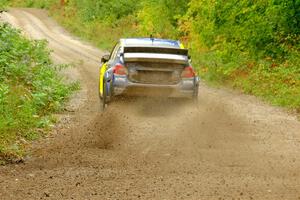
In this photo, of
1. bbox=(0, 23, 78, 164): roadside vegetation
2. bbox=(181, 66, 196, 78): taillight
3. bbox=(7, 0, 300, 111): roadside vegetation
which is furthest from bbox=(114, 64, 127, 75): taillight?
bbox=(7, 0, 300, 111): roadside vegetation

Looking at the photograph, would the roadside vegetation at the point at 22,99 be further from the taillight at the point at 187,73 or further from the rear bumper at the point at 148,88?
the taillight at the point at 187,73

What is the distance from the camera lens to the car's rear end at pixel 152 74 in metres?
12.4

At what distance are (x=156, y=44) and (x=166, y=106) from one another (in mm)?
1430

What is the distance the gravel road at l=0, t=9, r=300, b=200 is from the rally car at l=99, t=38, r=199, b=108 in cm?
40

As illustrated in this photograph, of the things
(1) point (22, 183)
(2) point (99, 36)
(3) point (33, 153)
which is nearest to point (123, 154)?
(3) point (33, 153)

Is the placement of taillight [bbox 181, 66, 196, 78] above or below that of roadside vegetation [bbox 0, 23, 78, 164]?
above

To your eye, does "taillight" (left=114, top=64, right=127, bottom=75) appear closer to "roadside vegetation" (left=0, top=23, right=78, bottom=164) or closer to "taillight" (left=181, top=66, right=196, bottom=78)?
"taillight" (left=181, top=66, right=196, bottom=78)

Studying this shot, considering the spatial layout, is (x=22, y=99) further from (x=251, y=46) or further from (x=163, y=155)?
(x=251, y=46)

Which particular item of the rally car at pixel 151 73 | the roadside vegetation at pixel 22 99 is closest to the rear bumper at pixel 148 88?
the rally car at pixel 151 73

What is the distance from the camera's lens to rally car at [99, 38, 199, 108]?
12438mm

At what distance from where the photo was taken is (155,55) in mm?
12531

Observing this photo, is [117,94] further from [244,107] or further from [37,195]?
[37,195]

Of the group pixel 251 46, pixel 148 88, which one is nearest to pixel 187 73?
pixel 148 88

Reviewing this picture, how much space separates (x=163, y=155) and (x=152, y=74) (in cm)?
364
